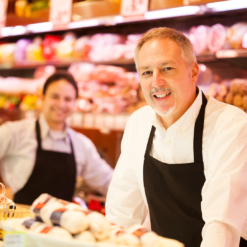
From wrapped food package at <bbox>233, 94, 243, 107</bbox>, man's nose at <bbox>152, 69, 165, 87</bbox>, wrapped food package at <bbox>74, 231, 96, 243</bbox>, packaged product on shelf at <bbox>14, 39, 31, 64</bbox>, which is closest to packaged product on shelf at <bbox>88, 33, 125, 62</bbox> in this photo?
packaged product on shelf at <bbox>14, 39, 31, 64</bbox>

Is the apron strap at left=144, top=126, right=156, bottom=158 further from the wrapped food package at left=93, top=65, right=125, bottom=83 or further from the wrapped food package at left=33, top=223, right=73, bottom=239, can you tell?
the wrapped food package at left=93, top=65, right=125, bottom=83

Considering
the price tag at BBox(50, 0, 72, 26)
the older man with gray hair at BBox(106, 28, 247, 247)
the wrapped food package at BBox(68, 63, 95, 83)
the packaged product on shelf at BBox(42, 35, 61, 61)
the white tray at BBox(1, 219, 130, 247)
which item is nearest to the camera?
the white tray at BBox(1, 219, 130, 247)

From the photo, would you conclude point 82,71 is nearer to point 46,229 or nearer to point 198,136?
point 198,136

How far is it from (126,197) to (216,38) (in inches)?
58.9

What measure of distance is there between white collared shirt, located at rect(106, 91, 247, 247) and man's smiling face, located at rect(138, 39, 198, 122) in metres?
0.09

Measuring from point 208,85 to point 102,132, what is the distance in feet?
3.73

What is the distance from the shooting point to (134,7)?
251 centimetres

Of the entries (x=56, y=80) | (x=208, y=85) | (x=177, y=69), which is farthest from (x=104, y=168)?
(x=177, y=69)

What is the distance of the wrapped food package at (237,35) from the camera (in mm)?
2426

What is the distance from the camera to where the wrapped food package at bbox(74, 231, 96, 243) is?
840 millimetres

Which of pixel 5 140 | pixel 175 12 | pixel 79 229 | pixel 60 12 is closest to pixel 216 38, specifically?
pixel 175 12

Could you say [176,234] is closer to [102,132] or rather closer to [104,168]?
[104,168]

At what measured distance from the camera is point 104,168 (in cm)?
309

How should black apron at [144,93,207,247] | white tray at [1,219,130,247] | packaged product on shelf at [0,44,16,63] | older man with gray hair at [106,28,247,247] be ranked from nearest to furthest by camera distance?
white tray at [1,219,130,247] < older man with gray hair at [106,28,247,247] < black apron at [144,93,207,247] < packaged product on shelf at [0,44,16,63]
